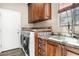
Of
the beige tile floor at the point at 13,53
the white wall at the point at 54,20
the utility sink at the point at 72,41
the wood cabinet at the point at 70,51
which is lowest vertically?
the beige tile floor at the point at 13,53

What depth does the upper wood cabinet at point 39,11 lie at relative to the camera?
4.80ft

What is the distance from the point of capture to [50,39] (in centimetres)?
146

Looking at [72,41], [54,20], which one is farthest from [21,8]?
[72,41]

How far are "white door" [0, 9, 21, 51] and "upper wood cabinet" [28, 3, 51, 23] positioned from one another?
13 centimetres

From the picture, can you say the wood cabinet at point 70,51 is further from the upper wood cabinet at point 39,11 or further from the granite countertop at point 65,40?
the upper wood cabinet at point 39,11

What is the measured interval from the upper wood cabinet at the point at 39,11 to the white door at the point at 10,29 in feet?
0.41

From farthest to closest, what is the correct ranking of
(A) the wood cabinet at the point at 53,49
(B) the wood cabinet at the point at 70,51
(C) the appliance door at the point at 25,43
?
(C) the appliance door at the point at 25,43 → (A) the wood cabinet at the point at 53,49 → (B) the wood cabinet at the point at 70,51

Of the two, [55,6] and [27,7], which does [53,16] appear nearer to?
[55,6]

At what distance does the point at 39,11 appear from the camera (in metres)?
1.49

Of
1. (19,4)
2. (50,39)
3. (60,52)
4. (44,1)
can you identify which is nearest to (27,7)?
(19,4)

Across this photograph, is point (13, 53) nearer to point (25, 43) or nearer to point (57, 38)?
point (25, 43)

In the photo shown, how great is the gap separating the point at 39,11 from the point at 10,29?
361 mm

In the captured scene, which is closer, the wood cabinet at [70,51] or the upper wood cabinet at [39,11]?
the wood cabinet at [70,51]

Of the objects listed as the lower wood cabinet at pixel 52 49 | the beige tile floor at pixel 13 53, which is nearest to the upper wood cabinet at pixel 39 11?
the lower wood cabinet at pixel 52 49
